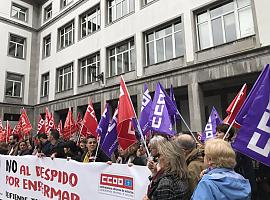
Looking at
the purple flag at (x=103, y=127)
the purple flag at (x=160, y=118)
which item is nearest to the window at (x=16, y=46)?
the purple flag at (x=103, y=127)

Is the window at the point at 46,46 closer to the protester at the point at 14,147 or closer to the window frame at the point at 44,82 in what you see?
the window frame at the point at 44,82

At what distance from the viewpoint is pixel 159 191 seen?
2221 millimetres

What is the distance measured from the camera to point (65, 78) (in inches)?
803

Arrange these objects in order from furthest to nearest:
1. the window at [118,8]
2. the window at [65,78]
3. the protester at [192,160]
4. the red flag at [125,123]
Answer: the window at [65,78], the window at [118,8], the red flag at [125,123], the protester at [192,160]

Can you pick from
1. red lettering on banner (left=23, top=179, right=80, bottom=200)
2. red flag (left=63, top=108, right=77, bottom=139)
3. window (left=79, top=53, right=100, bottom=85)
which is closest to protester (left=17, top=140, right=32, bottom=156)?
red lettering on banner (left=23, top=179, right=80, bottom=200)

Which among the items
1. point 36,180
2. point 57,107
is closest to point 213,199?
point 36,180

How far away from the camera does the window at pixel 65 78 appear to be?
19.8m

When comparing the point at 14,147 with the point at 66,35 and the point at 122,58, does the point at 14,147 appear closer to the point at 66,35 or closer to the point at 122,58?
the point at 122,58

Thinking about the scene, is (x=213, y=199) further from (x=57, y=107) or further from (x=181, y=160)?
(x=57, y=107)

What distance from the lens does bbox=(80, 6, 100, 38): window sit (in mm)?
18297

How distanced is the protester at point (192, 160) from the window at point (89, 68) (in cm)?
1456

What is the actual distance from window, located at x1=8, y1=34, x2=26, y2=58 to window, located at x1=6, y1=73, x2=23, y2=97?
196 centimetres

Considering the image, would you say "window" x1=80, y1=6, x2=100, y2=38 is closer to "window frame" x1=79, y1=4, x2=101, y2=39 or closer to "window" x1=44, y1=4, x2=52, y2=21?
"window frame" x1=79, y1=4, x2=101, y2=39

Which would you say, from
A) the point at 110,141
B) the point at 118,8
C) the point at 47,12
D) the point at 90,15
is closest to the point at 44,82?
the point at 47,12
